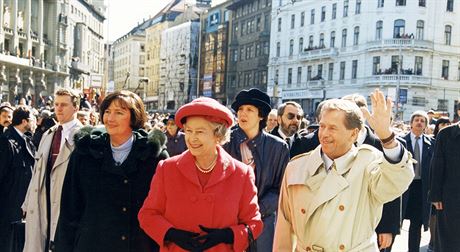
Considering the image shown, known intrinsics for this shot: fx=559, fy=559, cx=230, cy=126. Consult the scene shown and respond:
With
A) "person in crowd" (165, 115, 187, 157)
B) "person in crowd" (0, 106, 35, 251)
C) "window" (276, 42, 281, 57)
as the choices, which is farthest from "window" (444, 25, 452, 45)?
"person in crowd" (0, 106, 35, 251)

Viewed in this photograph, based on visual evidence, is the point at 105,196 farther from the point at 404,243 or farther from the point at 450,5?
the point at 450,5

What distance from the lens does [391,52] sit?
51.0 m

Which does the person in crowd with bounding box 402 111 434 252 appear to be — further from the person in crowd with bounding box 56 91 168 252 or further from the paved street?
the person in crowd with bounding box 56 91 168 252

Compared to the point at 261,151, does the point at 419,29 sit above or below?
above

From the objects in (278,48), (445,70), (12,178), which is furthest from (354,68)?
(12,178)

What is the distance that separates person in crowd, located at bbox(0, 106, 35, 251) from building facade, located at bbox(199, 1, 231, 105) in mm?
73566

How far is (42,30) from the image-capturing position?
67.7 m

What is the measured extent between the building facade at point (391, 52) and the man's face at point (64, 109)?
41419 mm

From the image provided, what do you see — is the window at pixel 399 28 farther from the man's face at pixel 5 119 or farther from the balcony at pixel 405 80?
the man's face at pixel 5 119

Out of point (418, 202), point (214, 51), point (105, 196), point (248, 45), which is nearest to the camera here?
point (105, 196)

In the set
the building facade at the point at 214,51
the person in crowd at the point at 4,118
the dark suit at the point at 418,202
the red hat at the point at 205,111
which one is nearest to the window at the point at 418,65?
the building facade at the point at 214,51

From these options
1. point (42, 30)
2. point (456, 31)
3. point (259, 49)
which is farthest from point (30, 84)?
point (456, 31)

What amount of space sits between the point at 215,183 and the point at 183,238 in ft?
1.37

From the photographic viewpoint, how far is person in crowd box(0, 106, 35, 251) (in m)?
6.80
